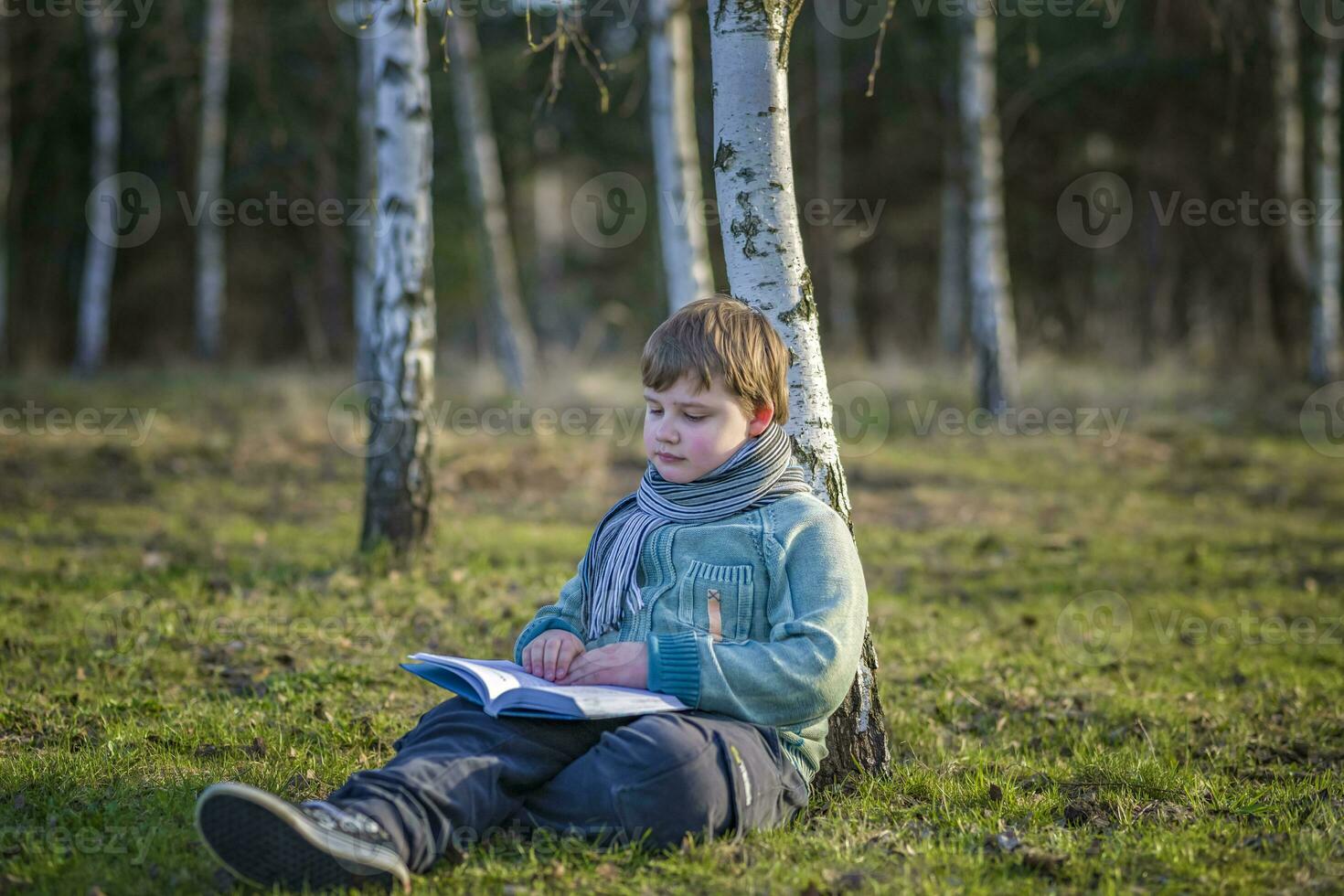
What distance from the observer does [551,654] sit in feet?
9.83

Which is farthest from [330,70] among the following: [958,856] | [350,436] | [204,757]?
[958,856]

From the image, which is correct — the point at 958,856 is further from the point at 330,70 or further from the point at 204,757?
the point at 330,70

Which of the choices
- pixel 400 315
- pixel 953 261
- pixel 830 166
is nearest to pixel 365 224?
→ pixel 400 315

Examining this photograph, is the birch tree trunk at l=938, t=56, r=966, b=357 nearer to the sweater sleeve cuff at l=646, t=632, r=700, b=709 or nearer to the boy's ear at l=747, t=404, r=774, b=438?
the boy's ear at l=747, t=404, r=774, b=438

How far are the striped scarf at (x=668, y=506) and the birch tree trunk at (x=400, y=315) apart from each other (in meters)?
3.25

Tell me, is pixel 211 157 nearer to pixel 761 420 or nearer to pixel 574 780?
pixel 761 420

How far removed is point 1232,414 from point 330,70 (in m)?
15.0

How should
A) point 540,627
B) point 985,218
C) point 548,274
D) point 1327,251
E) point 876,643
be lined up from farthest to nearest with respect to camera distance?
point 548,274 < point 1327,251 < point 985,218 < point 876,643 < point 540,627

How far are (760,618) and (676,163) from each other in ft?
26.5

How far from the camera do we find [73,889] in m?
2.63

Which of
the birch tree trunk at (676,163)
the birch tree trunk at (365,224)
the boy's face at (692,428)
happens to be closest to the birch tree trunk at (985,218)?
the birch tree trunk at (676,163)

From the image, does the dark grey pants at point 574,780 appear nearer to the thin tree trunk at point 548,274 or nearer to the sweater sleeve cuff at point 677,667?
the sweater sleeve cuff at point 677,667

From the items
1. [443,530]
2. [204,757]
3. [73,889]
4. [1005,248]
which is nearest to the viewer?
[73,889]

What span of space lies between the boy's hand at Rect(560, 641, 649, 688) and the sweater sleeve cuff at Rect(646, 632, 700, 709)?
0.14 feet
